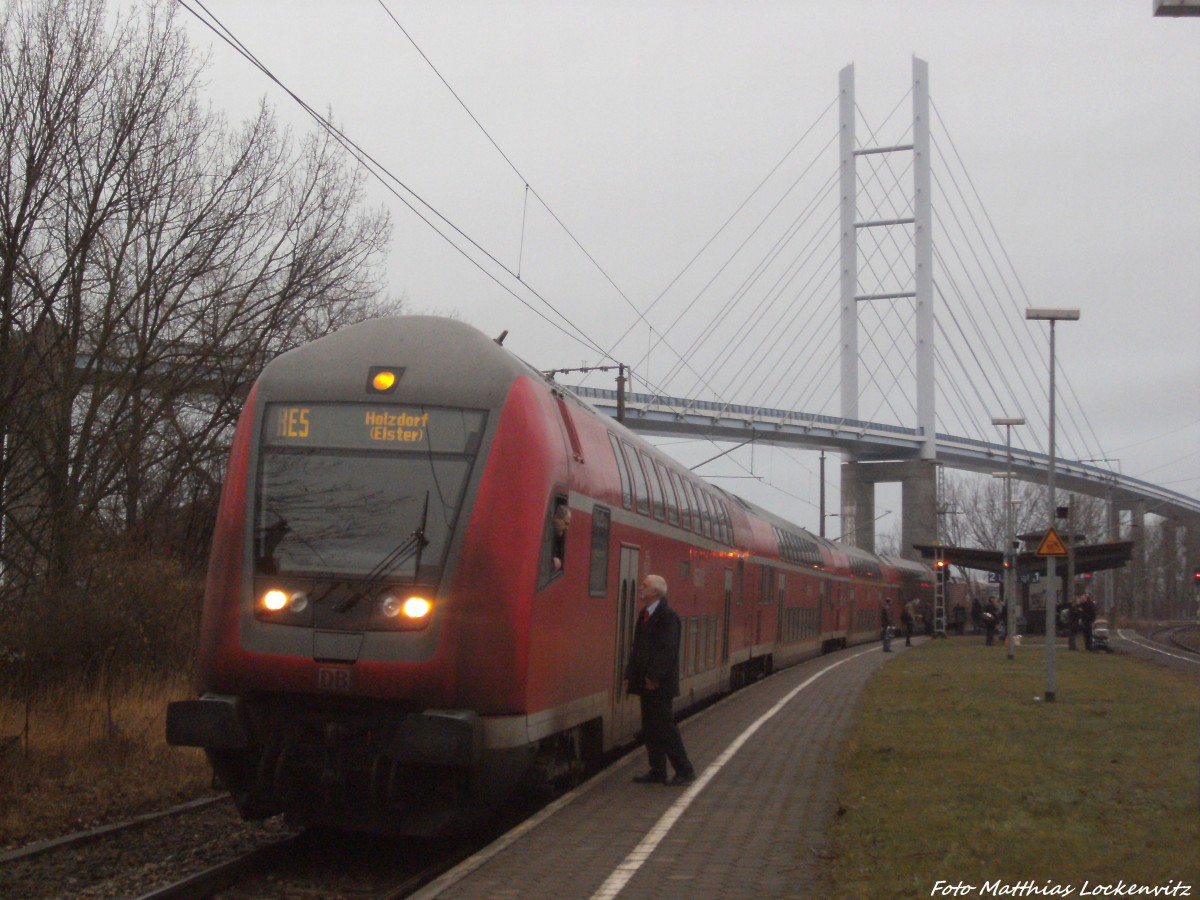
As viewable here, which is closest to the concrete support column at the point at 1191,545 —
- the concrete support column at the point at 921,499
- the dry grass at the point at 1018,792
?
the concrete support column at the point at 921,499

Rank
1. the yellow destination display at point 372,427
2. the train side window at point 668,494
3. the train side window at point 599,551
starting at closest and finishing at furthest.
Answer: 1. the yellow destination display at point 372,427
2. the train side window at point 599,551
3. the train side window at point 668,494

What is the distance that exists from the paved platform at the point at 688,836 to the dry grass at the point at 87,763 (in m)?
3.43

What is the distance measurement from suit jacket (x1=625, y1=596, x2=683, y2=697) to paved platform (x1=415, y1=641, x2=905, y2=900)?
83cm

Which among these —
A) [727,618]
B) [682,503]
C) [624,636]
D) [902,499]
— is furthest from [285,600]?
[902,499]

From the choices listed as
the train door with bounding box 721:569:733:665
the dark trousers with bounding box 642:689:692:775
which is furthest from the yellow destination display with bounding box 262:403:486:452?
the train door with bounding box 721:569:733:665

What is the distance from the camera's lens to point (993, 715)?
53.4 feet

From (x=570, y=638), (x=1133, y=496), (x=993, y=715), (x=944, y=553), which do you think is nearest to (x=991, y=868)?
Answer: (x=570, y=638)

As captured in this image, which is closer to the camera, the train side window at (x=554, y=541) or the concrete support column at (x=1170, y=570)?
the train side window at (x=554, y=541)

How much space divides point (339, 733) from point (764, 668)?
59.9 feet

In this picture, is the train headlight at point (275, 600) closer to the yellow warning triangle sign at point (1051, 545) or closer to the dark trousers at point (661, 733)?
the dark trousers at point (661, 733)

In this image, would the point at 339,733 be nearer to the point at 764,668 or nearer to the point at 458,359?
the point at 458,359

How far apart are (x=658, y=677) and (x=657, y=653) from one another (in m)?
0.19

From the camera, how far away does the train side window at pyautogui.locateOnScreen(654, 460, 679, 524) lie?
47.1ft

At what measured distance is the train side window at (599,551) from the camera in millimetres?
10570
